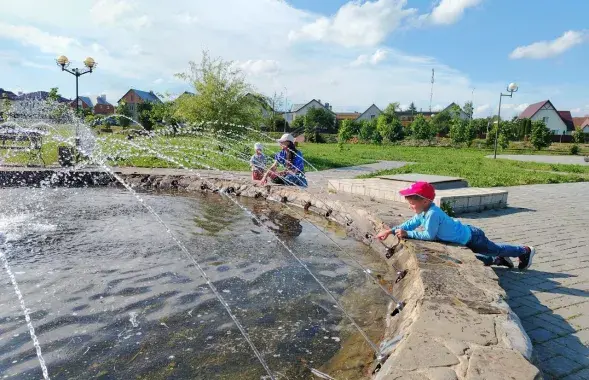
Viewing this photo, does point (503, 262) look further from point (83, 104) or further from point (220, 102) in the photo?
point (83, 104)

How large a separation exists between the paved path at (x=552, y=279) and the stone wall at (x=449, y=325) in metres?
0.34

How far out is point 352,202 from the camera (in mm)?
7645

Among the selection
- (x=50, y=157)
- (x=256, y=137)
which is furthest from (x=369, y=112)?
(x=50, y=157)

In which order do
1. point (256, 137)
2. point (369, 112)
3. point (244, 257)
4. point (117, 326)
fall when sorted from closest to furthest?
point (117, 326)
point (244, 257)
point (256, 137)
point (369, 112)

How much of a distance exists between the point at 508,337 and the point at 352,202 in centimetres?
495

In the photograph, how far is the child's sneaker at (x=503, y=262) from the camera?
4.96m

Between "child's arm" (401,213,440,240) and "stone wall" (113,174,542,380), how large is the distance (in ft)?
0.30

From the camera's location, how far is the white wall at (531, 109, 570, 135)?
7212 cm

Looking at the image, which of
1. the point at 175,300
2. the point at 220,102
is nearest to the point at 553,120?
the point at 220,102

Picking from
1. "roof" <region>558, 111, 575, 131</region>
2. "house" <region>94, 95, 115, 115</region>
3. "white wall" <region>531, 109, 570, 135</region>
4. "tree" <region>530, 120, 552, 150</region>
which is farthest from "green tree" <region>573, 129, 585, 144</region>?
"house" <region>94, 95, 115, 115</region>

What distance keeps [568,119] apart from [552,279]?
87.3m

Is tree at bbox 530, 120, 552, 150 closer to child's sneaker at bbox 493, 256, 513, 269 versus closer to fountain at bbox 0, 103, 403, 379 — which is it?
fountain at bbox 0, 103, 403, 379

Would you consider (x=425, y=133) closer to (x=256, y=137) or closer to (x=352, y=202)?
(x=256, y=137)

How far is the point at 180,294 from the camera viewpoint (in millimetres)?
4137
